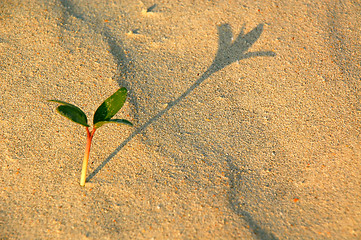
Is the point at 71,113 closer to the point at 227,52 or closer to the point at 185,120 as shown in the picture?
the point at 185,120

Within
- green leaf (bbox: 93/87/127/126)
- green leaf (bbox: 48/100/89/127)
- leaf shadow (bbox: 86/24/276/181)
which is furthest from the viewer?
leaf shadow (bbox: 86/24/276/181)

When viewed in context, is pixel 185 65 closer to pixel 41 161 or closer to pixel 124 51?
pixel 124 51

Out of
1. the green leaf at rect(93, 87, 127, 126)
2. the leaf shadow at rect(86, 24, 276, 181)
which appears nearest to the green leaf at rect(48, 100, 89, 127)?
the green leaf at rect(93, 87, 127, 126)

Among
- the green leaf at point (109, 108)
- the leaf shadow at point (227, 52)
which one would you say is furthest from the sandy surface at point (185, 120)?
the green leaf at point (109, 108)

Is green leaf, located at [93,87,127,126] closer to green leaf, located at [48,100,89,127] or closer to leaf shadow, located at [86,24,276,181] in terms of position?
green leaf, located at [48,100,89,127]

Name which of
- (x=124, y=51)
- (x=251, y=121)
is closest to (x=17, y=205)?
(x=124, y=51)

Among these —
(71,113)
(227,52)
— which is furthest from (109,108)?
(227,52)
